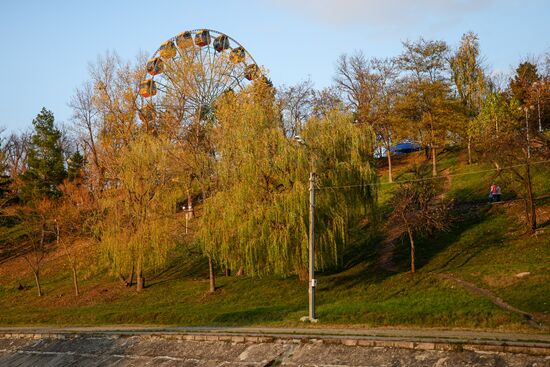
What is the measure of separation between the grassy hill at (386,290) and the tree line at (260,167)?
4.44 feet

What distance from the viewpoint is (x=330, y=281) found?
3022cm

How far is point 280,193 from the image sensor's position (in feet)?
95.7

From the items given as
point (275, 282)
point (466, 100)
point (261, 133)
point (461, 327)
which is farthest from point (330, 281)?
Answer: point (466, 100)

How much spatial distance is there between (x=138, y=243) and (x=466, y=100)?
30372 mm

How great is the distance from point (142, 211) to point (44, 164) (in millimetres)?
25542

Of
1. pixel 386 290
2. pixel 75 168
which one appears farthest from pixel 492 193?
pixel 75 168

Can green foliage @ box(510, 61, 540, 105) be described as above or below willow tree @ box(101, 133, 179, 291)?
above

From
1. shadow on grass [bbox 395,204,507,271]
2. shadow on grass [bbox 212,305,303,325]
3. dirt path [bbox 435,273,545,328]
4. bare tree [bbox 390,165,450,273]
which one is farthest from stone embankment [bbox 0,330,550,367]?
shadow on grass [bbox 395,204,507,271]

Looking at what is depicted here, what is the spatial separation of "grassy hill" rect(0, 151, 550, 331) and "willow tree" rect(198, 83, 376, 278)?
2.01 meters

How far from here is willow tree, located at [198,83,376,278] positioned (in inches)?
1125

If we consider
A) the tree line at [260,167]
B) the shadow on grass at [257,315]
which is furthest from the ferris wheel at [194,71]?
the shadow on grass at [257,315]

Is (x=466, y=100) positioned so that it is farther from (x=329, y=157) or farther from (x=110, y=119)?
(x=110, y=119)

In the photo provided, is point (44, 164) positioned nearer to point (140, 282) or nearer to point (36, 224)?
point (36, 224)

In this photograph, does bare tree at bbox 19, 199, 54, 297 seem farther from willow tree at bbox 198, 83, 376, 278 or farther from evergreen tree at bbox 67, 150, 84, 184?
willow tree at bbox 198, 83, 376, 278
